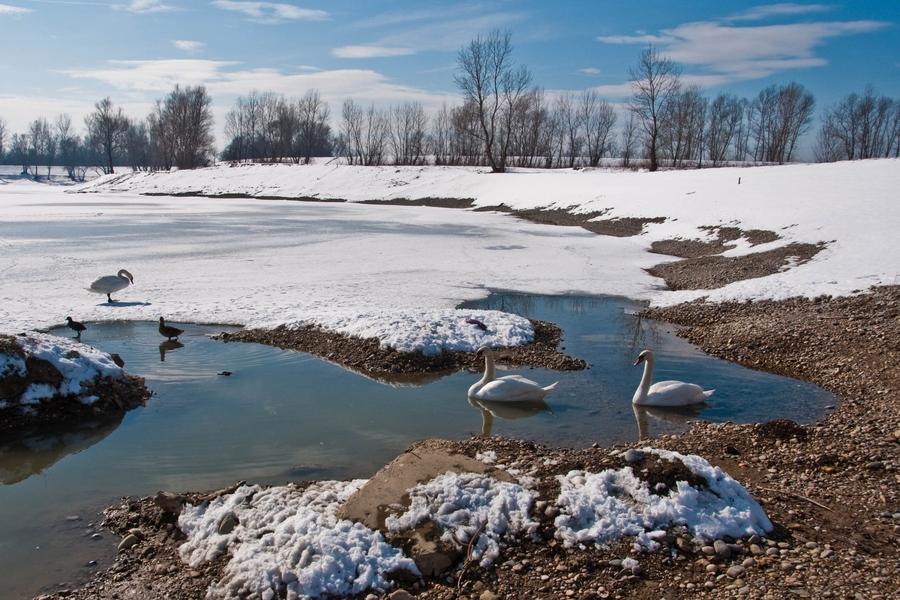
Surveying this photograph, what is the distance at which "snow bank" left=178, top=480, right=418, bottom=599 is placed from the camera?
4.61m

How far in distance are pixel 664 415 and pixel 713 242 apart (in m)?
17.6

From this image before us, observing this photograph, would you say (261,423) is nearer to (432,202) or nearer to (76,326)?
(76,326)

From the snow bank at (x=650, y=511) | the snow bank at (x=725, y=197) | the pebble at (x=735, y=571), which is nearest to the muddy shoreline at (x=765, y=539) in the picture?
the pebble at (x=735, y=571)

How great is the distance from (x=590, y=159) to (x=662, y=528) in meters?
85.9

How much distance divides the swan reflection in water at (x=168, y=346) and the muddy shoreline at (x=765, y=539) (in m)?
5.68

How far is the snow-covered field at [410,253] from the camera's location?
14.0 meters

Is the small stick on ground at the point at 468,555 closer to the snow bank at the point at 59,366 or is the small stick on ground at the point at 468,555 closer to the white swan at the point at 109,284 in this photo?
the snow bank at the point at 59,366

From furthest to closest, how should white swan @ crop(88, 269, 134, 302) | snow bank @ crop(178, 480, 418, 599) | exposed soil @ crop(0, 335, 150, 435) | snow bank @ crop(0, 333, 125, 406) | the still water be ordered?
white swan @ crop(88, 269, 134, 302) < snow bank @ crop(0, 333, 125, 406) < exposed soil @ crop(0, 335, 150, 435) < the still water < snow bank @ crop(178, 480, 418, 599)

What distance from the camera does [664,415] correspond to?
884cm

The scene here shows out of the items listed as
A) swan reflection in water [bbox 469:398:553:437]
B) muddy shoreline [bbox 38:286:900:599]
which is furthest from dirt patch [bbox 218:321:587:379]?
muddy shoreline [bbox 38:286:900:599]

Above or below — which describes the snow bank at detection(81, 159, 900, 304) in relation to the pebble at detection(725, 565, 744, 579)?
above

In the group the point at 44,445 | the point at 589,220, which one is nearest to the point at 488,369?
the point at 44,445

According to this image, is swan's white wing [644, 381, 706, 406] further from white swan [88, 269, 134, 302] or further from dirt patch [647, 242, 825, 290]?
white swan [88, 269, 134, 302]

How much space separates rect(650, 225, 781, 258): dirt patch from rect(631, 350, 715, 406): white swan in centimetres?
1501
